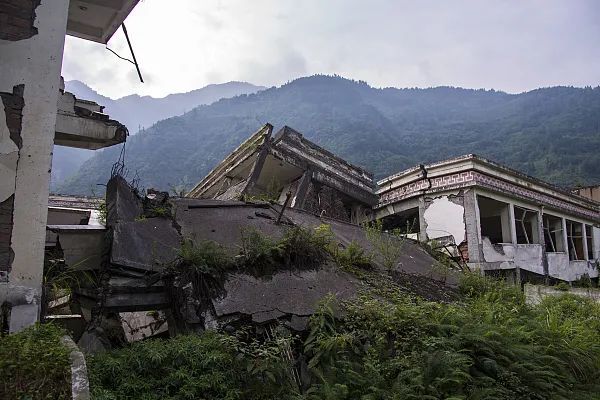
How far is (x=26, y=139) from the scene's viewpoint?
5.98m

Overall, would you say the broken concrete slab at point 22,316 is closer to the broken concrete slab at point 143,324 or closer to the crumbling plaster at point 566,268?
the broken concrete slab at point 143,324

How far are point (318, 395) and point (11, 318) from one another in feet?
11.9

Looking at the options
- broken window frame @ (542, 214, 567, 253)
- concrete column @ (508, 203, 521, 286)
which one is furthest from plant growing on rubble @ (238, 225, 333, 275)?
broken window frame @ (542, 214, 567, 253)

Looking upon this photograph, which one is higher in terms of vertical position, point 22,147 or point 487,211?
point 487,211

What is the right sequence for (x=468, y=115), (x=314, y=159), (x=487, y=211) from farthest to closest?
(x=468, y=115), (x=487, y=211), (x=314, y=159)

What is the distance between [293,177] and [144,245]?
373 inches

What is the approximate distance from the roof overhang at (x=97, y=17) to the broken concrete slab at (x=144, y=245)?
12.1ft

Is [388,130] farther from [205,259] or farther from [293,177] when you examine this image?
[205,259]

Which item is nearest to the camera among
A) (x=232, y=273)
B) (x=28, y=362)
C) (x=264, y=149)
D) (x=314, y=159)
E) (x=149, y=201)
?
(x=28, y=362)

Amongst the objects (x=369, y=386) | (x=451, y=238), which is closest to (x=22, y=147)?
(x=369, y=386)

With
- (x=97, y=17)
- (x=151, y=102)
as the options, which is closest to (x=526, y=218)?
(x=97, y=17)

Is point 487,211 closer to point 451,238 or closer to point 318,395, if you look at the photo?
point 451,238

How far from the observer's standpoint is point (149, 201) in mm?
8648

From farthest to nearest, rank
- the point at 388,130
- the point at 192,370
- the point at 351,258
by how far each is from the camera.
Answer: the point at 388,130, the point at 351,258, the point at 192,370
